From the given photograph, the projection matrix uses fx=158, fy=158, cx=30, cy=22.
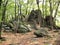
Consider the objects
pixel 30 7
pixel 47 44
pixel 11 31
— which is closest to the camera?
pixel 47 44

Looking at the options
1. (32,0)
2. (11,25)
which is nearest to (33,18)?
(32,0)

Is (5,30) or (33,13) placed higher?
(33,13)

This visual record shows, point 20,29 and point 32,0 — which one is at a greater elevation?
point 32,0

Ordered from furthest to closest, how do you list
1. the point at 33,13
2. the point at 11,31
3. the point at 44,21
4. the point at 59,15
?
the point at 59,15 < the point at 33,13 < the point at 44,21 < the point at 11,31

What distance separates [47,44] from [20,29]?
1062 centimetres

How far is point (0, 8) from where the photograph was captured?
1502 centimetres

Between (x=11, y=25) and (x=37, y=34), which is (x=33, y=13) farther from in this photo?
(x=37, y=34)

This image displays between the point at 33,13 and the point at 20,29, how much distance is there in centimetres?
1119

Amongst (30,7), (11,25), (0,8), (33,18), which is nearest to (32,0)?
(30,7)

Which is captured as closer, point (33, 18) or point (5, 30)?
point (5, 30)

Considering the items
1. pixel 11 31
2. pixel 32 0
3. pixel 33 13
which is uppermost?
pixel 32 0

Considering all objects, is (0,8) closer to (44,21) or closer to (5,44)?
(5,44)

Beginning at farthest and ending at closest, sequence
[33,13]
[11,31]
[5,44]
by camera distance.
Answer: [33,13] < [11,31] < [5,44]

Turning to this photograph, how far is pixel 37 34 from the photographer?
60.8ft
